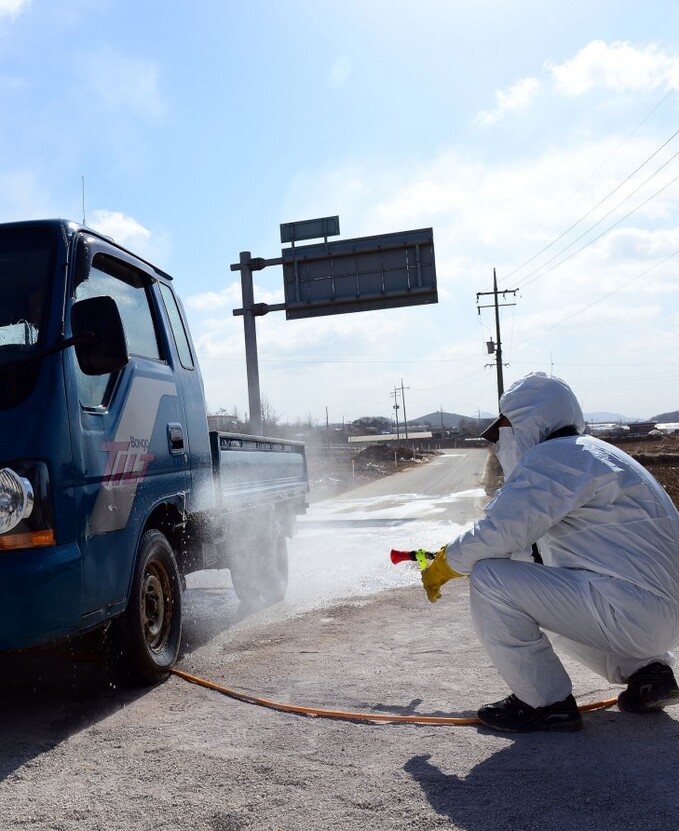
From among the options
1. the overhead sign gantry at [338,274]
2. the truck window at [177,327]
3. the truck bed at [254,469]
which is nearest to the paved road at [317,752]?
the truck bed at [254,469]

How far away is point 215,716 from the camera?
3.82m

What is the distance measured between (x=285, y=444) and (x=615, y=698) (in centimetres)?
493

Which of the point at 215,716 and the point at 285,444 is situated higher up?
the point at 285,444

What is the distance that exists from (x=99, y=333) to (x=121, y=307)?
1.13 m

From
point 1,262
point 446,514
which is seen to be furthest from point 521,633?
point 446,514

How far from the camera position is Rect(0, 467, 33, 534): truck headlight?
3.30m

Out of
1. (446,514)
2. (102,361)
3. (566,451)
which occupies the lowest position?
(446,514)

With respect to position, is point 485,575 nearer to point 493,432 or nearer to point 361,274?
point 493,432

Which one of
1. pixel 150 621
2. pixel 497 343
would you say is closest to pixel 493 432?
pixel 150 621

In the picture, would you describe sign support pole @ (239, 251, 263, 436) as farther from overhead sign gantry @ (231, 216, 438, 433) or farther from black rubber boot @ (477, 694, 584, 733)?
black rubber boot @ (477, 694, 584, 733)

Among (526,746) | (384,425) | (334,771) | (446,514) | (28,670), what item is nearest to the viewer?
(334,771)

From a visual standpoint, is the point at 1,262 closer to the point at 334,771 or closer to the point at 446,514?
the point at 334,771

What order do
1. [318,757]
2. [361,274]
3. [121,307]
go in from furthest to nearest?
[361,274], [121,307], [318,757]

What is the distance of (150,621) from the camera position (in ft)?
14.9
